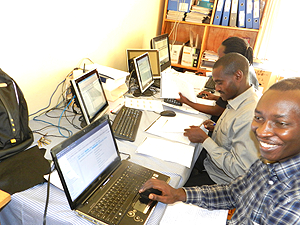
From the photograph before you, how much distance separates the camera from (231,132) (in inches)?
52.4

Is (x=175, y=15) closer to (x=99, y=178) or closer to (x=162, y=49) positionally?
(x=162, y=49)

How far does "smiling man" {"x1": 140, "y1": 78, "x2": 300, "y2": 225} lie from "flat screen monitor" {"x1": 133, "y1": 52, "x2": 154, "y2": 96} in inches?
45.9

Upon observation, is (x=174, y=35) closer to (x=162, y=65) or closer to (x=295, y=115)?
(x=162, y=65)

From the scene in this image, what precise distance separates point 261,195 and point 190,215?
0.90 ft

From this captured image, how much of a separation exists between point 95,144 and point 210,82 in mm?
1883

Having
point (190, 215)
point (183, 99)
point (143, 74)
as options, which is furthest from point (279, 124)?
point (143, 74)

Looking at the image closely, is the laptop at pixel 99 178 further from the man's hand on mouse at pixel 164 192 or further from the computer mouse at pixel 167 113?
the computer mouse at pixel 167 113

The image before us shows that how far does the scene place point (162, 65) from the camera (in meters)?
2.53

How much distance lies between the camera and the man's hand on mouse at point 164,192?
2.85 feet

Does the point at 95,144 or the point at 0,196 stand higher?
the point at 95,144

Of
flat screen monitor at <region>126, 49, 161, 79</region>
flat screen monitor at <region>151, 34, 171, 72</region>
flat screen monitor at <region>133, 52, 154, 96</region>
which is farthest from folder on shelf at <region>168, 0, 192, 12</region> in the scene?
flat screen monitor at <region>133, 52, 154, 96</region>

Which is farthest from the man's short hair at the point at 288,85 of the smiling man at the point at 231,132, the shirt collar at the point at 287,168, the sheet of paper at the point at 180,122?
the sheet of paper at the point at 180,122

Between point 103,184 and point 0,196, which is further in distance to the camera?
point 103,184

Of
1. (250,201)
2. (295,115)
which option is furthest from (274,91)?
→ (250,201)
